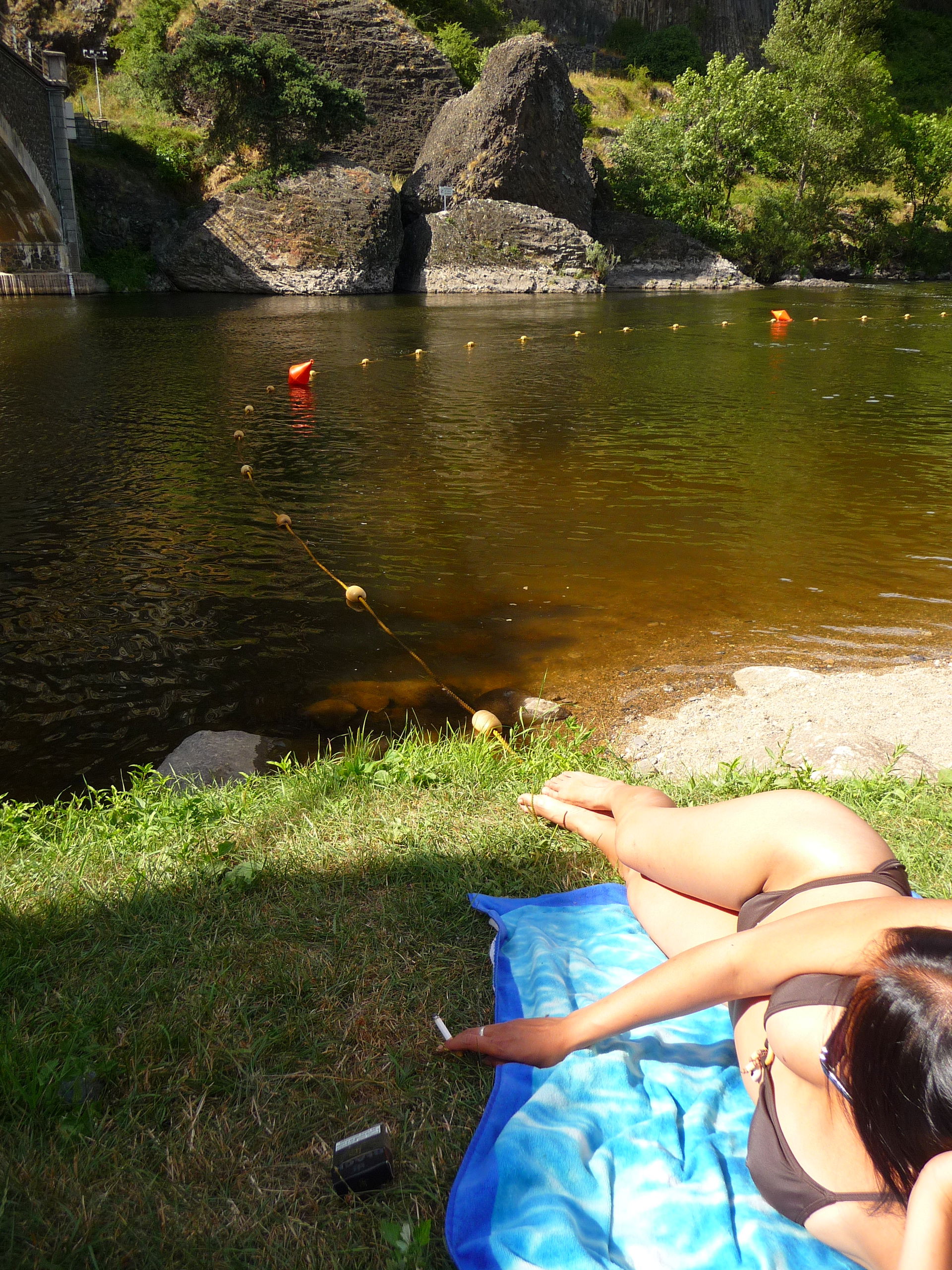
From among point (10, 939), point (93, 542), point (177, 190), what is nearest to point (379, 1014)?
point (10, 939)

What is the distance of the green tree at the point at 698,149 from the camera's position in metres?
36.8

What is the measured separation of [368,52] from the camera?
34469 mm

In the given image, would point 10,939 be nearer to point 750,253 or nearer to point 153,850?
point 153,850

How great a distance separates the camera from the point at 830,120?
40094 mm

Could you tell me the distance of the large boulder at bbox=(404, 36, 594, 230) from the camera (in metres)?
30.2

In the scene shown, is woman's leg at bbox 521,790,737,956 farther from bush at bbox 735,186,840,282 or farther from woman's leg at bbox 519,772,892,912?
bush at bbox 735,186,840,282

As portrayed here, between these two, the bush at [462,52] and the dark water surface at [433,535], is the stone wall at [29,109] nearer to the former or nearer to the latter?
the dark water surface at [433,535]

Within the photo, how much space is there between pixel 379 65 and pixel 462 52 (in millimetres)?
7618

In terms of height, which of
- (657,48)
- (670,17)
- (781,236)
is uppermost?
(670,17)

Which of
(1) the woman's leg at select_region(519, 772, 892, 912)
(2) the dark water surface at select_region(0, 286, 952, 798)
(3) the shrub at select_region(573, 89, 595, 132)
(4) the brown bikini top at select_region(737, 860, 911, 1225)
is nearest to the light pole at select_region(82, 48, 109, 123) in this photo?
(3) the shrub at select_region(573, 89, 595, 132)

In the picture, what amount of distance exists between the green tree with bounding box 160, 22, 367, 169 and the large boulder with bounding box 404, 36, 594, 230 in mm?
3500

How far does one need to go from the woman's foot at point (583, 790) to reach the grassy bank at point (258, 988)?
0.48 ft

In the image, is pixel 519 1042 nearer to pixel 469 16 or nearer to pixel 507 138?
pixel 507 138

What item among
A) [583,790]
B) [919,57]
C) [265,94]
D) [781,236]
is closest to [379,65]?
[265,94]
